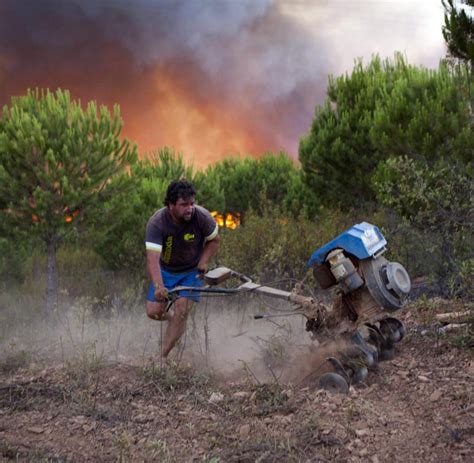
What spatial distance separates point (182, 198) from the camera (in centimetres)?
584

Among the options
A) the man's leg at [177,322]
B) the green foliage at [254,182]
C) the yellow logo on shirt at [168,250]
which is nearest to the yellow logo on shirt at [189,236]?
the yellow logo on shirt at [168,250]

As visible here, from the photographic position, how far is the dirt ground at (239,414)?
4.10 meters

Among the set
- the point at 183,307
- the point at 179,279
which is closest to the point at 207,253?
the point at 179,279

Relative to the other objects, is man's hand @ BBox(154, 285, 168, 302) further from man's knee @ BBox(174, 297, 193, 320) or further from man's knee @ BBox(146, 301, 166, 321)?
man's knee @ BBox(146, 301, 166, 321)

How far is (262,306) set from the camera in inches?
322

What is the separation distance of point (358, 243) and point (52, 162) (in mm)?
7237

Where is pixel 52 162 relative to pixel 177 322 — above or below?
above

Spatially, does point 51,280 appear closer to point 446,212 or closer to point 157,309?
point 157,309

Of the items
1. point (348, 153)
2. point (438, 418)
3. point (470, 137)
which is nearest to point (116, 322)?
point (438, 418)

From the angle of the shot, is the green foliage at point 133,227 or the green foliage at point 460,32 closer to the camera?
the green foliage at point 460,32

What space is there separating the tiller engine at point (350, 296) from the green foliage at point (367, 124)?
781cm

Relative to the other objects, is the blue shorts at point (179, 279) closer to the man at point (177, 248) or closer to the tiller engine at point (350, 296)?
the man at point (177, 248)

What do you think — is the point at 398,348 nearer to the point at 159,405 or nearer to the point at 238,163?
the point at 159,405

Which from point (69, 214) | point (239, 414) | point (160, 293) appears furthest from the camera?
point (69, 214)
